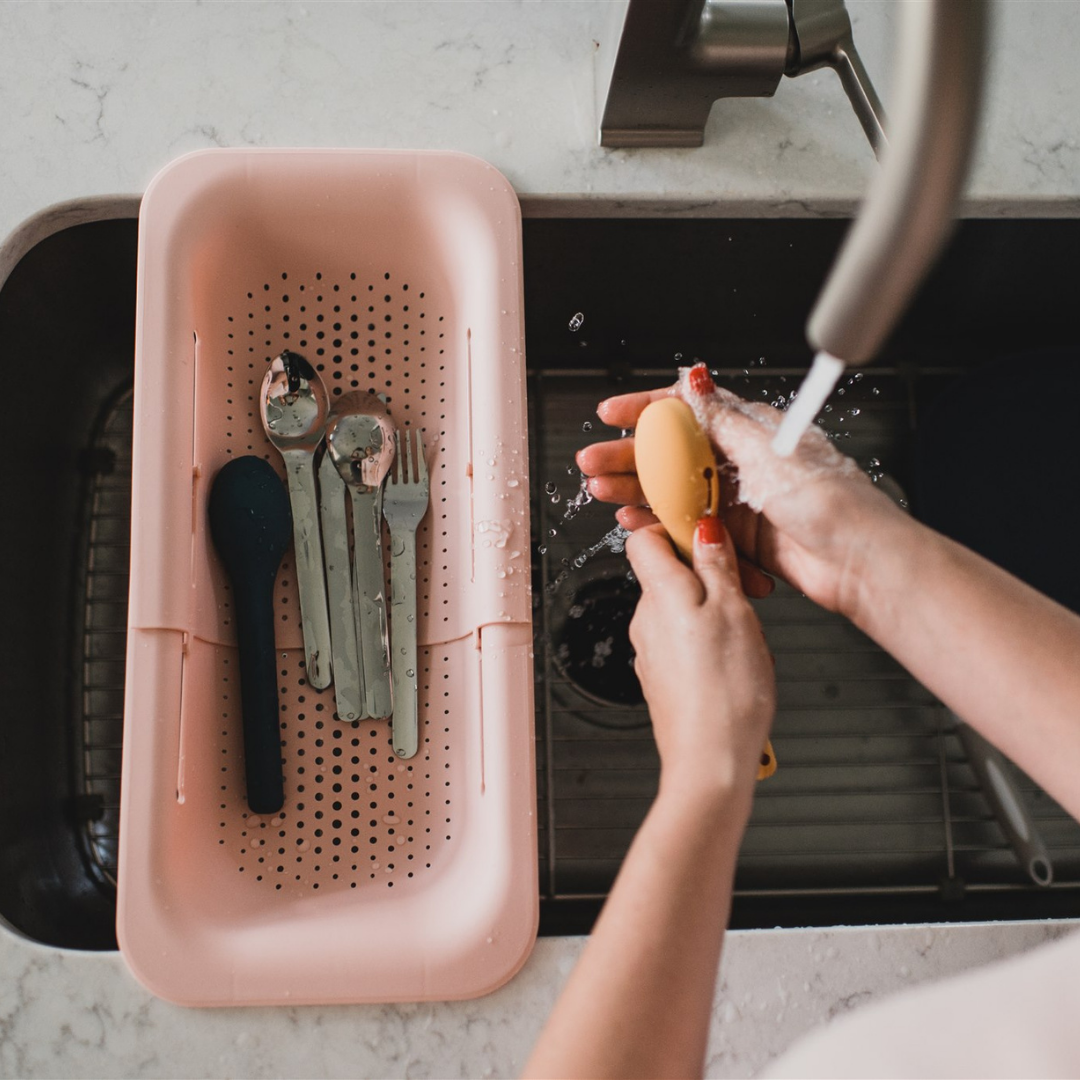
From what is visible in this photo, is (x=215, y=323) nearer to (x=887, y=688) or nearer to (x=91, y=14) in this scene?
(x=91, y=14)

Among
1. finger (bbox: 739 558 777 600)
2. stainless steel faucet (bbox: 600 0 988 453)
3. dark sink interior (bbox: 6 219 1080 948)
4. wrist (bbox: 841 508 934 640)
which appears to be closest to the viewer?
stainless steel faucet (bbox: 600 0 988 453)

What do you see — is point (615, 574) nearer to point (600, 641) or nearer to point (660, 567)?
point (600, 641)

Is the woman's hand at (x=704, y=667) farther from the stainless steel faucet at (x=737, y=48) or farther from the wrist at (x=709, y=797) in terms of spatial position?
the stainless steel faucet at (x=737, y=48)

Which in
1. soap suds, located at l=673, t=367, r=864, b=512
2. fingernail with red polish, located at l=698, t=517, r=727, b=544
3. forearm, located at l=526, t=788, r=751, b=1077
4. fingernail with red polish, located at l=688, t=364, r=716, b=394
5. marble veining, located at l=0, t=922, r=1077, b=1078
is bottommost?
marble veining, located at l=0, t=922, r=1077, b=1078

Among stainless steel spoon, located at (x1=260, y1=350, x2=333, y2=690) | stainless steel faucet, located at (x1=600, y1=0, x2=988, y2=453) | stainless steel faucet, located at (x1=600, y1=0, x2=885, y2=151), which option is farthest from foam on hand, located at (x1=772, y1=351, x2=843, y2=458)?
stainless steel spoon, located at (x1=260, y1=350, x2=333, y2=690)

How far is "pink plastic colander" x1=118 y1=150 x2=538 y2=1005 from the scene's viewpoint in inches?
23.9

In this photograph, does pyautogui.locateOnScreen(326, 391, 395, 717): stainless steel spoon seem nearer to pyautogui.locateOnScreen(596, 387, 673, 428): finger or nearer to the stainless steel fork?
the stainless steel fork

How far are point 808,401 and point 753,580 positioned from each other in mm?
258

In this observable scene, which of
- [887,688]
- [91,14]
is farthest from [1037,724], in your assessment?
[91,14]

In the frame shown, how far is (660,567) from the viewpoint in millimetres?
583

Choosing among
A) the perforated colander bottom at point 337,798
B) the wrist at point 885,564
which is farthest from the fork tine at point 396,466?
the wrist at point 885,564

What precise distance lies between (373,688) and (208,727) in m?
0.13

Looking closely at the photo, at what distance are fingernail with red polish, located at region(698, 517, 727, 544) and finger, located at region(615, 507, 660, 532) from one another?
0.34 feet

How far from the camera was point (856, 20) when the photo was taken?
0.77 metres
